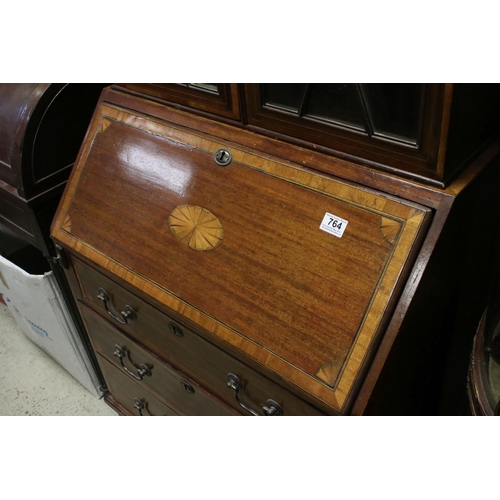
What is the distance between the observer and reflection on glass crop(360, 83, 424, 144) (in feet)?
2.54

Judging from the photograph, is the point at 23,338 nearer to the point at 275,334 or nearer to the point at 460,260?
the point at 275,334

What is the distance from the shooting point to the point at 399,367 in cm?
91

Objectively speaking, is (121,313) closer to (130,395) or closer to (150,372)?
(150,372)

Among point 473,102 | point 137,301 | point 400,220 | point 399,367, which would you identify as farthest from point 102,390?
point 473,102

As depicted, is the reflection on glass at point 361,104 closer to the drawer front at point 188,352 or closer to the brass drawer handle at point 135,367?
the drawer front at point 188,352

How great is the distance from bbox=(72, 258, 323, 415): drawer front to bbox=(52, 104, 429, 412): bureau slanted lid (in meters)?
0.08

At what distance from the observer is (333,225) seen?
897mm

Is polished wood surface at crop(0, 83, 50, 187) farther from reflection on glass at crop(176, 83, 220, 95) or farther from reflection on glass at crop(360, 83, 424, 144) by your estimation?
reflection on glass at crop(360, 83, 424, 144)

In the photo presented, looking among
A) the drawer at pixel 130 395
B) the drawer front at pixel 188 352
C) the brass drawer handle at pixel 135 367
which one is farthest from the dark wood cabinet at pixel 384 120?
the drawer at pixel 130 395

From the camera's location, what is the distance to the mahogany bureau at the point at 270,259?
839 millimetres

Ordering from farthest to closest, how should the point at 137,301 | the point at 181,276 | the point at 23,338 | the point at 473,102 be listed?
the point at 23,338
the point at 137,301
the point at 181,276
the point at 473,102

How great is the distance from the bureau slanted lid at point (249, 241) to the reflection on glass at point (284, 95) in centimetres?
11

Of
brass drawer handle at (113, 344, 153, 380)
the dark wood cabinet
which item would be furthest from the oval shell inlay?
brass drawer handle at (113, 344, 153, 380)

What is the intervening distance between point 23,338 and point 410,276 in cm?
189
